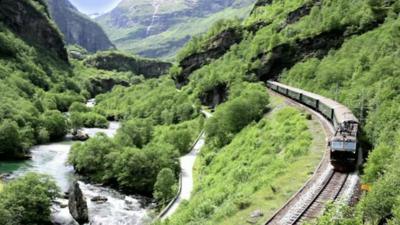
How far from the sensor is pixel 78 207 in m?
59.4

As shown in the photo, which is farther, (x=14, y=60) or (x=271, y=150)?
(x=14, y=60)

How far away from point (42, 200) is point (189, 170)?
30244 millimetres

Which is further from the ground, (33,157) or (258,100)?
(258,100)

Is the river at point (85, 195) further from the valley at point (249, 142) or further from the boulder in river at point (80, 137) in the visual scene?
the boulder in river at point (80, 137)

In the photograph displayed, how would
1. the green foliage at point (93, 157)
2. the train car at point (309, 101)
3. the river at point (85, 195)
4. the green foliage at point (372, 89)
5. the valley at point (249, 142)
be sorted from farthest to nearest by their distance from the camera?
the green foliage at point (93, 157) < the train car at point (309, 101) < the river at point (85, 195) < the valley at point (249, 142) < the green foliage at point (372, 89)

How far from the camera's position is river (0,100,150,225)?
6009cm

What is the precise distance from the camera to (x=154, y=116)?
14100cm

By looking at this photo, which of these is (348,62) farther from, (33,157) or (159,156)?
(33,157)

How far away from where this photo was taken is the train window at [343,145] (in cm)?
4155

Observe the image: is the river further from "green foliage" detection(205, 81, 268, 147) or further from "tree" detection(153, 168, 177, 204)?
"green foliage" detection(205, 81, 268, 147)

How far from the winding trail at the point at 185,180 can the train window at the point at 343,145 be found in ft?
77.8

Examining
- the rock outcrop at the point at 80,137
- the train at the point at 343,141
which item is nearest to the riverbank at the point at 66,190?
the rock outcrop at the point at 80,137

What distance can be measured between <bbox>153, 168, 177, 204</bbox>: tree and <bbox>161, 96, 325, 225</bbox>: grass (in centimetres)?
380

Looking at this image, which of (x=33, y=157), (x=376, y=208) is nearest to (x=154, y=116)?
(x=33, y=157)
